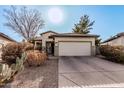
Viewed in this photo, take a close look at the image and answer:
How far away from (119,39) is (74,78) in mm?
12379

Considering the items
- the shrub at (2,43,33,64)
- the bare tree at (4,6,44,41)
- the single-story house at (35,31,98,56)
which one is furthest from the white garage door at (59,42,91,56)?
the bare tree at (4,6,44,41)

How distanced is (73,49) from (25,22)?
37.2 ft

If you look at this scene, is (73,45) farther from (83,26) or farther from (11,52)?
(83,26)

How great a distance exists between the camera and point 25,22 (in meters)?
26.1

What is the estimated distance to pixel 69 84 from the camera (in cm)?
749

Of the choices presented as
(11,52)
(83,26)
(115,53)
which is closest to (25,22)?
(83,26)

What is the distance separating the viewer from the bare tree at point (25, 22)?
23891 millimetres

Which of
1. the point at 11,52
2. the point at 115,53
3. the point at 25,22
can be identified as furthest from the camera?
the point at 25,22

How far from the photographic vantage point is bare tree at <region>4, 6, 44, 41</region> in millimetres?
23891

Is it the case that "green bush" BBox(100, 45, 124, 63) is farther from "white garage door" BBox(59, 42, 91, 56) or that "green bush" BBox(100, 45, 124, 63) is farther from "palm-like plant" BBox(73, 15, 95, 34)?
"palm-like plant" BBox(73, 15, 95, 34)

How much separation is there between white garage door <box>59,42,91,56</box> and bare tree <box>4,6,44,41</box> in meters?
7.80

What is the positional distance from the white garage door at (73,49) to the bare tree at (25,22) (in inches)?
307
